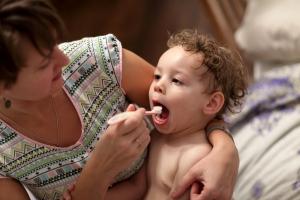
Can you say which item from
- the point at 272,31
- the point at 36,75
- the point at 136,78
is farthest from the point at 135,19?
the point at 36,75

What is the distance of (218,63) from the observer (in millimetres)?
1218

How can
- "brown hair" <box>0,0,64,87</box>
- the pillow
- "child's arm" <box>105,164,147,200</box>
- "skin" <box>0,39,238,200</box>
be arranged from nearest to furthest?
1. "brown hair" <box>0,0,64,87</box>
2. "skin" <box>0,39,238,200</box>
3. "child's arm" <box>105,164,147,200</box>
4. the pillow

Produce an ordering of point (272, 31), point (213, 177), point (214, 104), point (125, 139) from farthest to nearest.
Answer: point (272, 31)
point (214, 104)
point (213, 177)
point (125, 139)

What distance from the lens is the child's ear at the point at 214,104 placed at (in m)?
1.24

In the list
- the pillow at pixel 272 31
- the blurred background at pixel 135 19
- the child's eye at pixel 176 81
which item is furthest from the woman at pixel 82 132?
the blurred background at pixel 135 19

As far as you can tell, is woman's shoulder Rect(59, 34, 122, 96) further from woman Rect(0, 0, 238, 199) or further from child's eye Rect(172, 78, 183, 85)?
child's eye Rect(172, 78, 183, 85)

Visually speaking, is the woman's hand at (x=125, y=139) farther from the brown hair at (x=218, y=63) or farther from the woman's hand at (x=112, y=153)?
the brown hair at (x=218, y=63)

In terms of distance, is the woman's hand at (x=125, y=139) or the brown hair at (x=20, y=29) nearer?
the brown hair at (x=20, y=29)

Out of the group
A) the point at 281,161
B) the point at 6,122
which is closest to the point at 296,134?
the point at 281,161

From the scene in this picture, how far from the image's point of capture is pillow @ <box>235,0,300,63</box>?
1.91 m

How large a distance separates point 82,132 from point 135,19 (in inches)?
69.1

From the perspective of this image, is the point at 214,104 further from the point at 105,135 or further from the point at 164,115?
the point at 105,135

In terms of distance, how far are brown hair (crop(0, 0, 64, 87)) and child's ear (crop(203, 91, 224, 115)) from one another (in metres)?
0.45

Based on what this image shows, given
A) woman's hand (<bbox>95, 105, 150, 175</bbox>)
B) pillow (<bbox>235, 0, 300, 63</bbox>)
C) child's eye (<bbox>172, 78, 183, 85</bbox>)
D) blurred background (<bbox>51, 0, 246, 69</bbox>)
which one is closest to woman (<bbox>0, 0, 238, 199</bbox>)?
woman's hand (<bbox>95, 105, 150, 175</bbox>)
